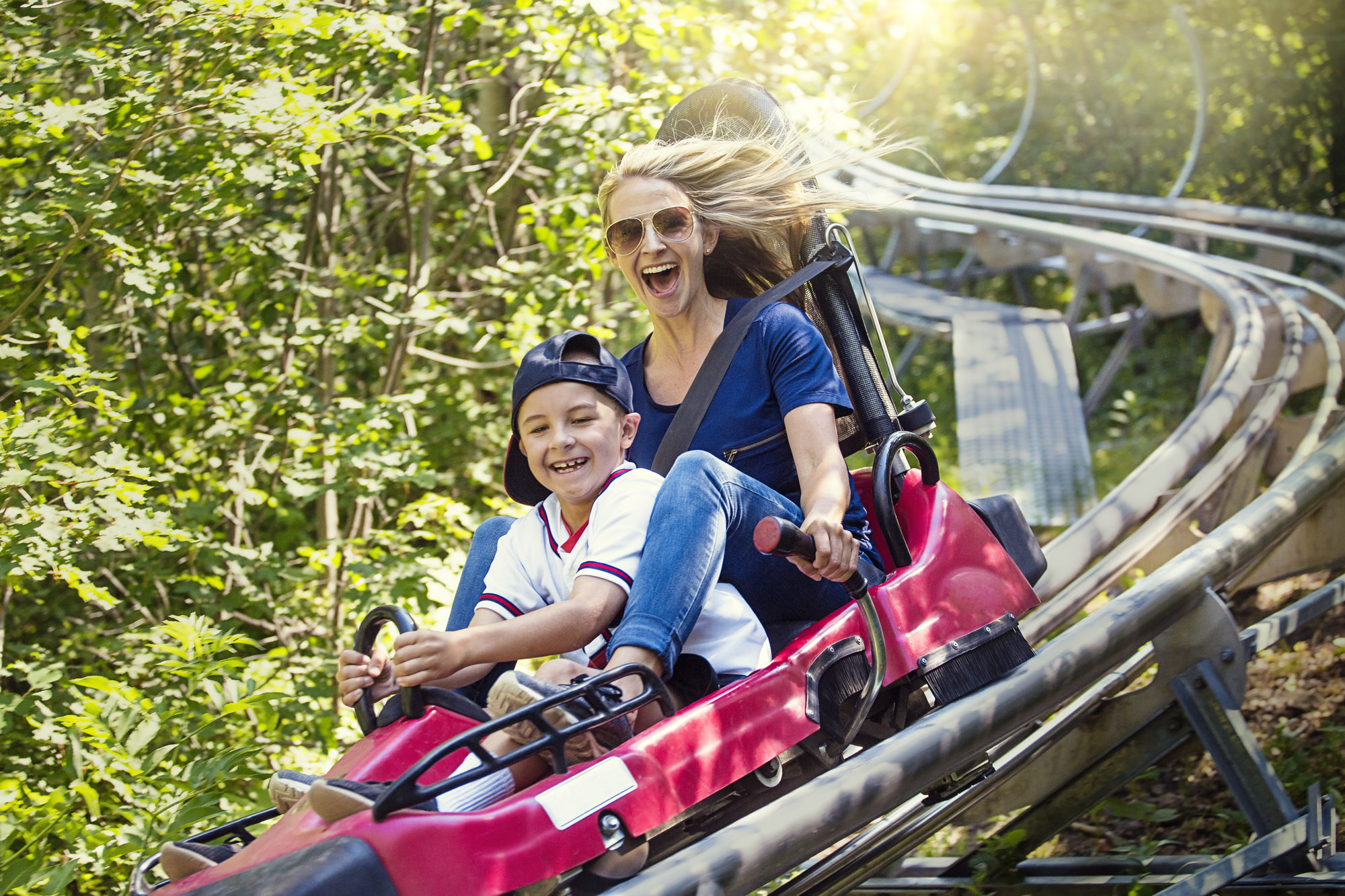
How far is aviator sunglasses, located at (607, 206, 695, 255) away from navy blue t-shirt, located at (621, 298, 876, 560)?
0.86 ft

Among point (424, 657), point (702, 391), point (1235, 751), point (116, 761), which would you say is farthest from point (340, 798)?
point (1235, 751)

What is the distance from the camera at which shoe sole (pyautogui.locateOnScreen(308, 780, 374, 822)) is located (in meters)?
1.60

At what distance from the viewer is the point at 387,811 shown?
155 centimetres

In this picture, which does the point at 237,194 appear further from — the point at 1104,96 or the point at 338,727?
the point at 1104,96

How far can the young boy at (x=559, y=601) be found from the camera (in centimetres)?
178

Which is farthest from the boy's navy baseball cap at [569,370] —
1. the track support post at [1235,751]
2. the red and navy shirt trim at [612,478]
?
the track support post at [1235,751]

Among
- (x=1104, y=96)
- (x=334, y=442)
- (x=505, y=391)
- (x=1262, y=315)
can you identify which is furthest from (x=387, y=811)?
(x=1104, y=96)

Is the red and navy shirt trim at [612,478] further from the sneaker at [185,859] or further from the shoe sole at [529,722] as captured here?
the sneaker at [185,859]

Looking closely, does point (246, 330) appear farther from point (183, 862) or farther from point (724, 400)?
point (183, 862)

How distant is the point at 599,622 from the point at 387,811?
1.77 ft

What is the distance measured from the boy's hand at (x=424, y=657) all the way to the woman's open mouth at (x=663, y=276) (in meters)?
1.04

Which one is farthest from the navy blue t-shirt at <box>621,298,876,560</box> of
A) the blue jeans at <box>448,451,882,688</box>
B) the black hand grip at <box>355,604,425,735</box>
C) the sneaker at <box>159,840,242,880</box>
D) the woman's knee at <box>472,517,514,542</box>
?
the sneaker at <box>159,840,242,880</box>

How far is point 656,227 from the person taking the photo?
98.7 inches

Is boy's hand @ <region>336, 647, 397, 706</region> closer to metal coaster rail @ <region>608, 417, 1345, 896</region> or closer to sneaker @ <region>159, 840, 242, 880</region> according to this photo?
sneaker @ <region>159, 840, 242, 880</region>
